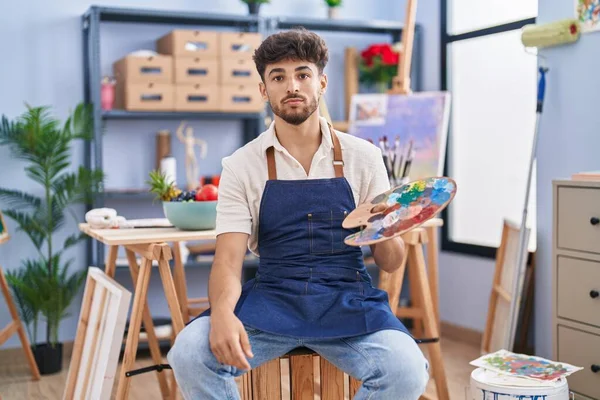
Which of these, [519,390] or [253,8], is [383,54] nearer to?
[253,8]

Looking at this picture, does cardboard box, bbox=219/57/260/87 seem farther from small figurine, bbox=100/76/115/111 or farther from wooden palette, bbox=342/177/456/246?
wooden palette, bbox=342/177/456/246

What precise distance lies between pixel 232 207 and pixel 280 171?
0.18 meters

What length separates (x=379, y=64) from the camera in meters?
5.04

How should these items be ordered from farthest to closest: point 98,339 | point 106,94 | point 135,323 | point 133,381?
point 106,94 < point 133,381 < point 98,339 < point 135,323

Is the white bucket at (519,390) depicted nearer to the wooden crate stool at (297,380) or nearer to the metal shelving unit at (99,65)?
the wooden crate stool at (297,380)

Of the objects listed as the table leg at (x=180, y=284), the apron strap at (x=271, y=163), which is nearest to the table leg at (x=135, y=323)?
the table leg at (x=180, y=284)

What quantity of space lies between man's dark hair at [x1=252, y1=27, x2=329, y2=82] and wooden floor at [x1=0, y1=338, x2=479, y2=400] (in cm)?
176

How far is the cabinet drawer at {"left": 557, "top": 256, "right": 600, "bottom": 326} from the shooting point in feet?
10.1

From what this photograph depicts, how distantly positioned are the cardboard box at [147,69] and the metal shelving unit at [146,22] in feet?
0.50

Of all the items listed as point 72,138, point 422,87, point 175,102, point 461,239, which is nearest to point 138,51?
point 175,102

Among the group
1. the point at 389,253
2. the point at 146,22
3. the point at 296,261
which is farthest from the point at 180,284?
the point at 146,22

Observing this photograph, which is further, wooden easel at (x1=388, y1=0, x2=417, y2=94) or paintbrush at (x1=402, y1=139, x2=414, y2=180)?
wooden easel at (x1=388, y1=0, x2=417, y2=94)

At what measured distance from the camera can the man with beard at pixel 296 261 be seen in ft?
7.41

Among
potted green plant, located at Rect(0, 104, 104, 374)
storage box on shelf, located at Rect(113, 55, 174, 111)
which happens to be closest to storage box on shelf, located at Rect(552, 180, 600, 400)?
storage box on shelf, located at Rect(113, 55, 174, 111)
